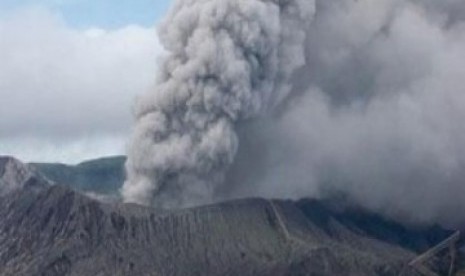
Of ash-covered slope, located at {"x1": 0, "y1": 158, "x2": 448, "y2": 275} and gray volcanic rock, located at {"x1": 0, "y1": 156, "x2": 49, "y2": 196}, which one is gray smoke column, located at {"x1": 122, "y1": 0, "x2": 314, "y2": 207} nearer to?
ash-covered slope, located at {"x1": 0, "y1": 158, "x2": 448, "y2": 275}

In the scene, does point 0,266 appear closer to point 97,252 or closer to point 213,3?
point 97,252

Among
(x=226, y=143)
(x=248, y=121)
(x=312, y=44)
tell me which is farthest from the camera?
(x=312, y=44)

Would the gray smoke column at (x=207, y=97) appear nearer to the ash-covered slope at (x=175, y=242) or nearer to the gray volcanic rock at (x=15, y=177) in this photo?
the ash-covered slope at (x=175, y=242)

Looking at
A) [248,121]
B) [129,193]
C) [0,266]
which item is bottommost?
[0,266]

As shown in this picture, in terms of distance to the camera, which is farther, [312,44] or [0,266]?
[312,44]

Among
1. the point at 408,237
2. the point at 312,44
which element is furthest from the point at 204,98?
the point at 408,237

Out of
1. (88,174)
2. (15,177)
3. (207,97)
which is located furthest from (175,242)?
(88,174)

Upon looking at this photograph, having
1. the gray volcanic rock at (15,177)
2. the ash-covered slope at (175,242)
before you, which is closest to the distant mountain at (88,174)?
the gray volcanic rock at (15,177)
